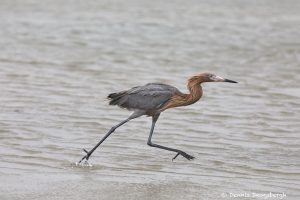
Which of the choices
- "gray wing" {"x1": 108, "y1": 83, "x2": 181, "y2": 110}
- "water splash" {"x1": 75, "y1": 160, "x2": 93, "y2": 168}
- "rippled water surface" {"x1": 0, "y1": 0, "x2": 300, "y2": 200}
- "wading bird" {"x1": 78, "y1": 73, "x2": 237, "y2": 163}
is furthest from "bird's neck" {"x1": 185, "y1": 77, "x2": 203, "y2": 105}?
"water splash" {"x1": 75, "y1": 160, "x2": 93, "y2": 168}

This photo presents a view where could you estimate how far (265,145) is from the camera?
29.0 ft

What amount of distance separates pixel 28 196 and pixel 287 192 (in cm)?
213

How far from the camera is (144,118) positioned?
33.6 feet

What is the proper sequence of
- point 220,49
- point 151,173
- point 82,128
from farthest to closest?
point 220,49
point 82,128
point 151,173

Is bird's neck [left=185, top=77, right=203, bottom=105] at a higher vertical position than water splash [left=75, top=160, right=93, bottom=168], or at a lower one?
higher

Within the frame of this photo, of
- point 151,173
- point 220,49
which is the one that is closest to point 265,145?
point 151,173

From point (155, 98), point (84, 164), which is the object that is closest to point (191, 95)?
point (155, 98)

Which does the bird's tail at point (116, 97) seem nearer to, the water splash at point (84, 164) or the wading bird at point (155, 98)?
the wading bird at point (155, 98)

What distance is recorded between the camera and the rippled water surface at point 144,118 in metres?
7.26

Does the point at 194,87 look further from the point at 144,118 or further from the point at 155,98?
the point at 144,118

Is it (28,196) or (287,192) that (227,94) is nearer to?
(287,192)

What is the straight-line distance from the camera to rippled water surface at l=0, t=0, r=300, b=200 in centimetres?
726

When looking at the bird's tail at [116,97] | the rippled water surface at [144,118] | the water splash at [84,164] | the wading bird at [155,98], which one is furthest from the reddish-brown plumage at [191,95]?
the water splash at [84,164]

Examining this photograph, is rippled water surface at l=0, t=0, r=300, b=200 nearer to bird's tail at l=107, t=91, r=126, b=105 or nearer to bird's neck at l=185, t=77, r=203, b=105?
bird's tail at l=107, t=91, r=126, b=105
